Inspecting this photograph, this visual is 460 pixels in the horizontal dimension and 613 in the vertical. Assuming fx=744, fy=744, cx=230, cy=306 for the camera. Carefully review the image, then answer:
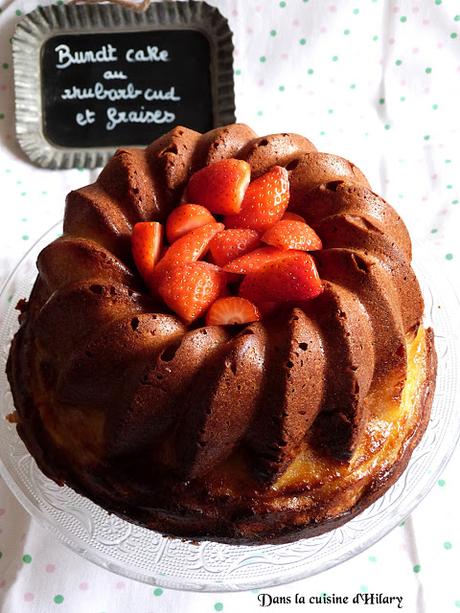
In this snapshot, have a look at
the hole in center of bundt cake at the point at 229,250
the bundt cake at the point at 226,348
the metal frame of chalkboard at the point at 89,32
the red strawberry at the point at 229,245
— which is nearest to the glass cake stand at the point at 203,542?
the bundt cake at the point at 226,348

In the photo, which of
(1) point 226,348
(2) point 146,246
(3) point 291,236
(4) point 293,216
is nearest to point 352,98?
(4) point 293,216

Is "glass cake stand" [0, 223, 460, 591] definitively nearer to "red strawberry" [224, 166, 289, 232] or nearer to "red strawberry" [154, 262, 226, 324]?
"red strawberry" [154, 262, 226, 324]

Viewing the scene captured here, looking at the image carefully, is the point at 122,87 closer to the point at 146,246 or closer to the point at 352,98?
the point at 352,98

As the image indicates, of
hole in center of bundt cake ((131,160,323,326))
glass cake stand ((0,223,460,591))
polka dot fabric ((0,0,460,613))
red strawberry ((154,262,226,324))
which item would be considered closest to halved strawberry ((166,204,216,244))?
hole in center of bundt cake ((131,160,323,326))

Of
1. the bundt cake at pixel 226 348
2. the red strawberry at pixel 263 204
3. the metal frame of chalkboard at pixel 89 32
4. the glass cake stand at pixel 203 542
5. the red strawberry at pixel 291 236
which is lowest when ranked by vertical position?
the glass cake stand at pixel 203 542

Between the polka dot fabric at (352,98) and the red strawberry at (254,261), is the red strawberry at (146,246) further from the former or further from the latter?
the polka dot fabric at (352,98)
